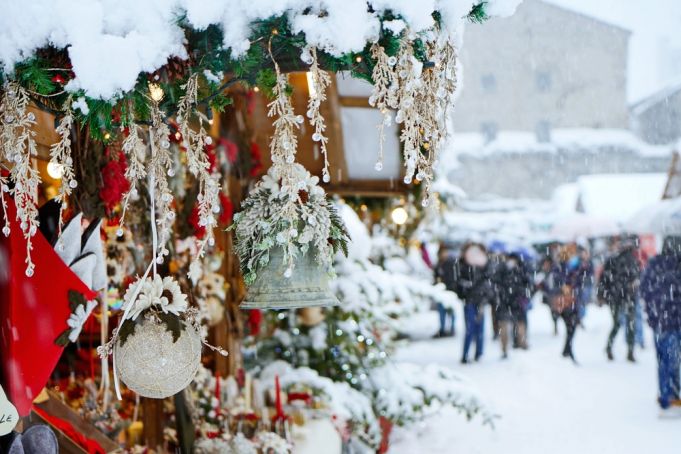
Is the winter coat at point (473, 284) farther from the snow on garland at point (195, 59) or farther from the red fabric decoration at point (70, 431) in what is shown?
the snow on garland at point (195, 59)

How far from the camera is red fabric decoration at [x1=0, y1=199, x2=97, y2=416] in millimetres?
2645

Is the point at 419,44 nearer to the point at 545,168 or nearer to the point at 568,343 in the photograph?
the point at 568,343

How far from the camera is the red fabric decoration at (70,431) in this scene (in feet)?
10.7

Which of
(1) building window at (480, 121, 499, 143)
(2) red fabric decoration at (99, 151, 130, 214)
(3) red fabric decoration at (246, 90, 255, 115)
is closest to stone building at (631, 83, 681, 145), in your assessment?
(1) building window at (480, 121, 499, 143)

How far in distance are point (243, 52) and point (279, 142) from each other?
0.96 feet

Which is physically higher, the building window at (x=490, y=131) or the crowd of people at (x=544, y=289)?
the building window at (x=490, y=131)

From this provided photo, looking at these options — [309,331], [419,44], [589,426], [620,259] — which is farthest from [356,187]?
[620,259]

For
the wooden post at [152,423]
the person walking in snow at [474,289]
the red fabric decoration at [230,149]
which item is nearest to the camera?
the wooden post at [152,423]

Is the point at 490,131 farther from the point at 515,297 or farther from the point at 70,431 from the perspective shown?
the point at 70,431

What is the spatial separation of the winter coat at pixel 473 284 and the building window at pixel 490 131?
29.4 meters

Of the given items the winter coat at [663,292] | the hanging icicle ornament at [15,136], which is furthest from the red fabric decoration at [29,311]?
the winter coat at [663,292]

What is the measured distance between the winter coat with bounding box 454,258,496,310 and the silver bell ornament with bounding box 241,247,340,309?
8.87 m

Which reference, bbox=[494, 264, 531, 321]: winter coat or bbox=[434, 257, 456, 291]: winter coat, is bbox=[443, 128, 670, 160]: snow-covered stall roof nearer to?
bbox=[434, 257, 456, 291]: winter coat

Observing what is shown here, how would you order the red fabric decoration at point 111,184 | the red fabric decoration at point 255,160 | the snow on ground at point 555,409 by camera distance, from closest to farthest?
the red fabric decoration at point 111,184, the red fabric decoration at point 255,160, the snow on ground at point 555,409
